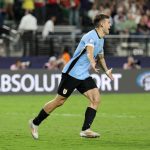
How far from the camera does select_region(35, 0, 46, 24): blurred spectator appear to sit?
3003 cm

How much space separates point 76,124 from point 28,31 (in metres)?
12.1

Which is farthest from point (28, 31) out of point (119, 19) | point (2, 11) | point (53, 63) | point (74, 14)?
point (119, 19)

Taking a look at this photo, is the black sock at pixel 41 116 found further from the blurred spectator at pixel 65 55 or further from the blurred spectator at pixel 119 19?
the blurred spectator at pixel 119 19

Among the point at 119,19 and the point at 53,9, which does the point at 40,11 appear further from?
the point at 119,19

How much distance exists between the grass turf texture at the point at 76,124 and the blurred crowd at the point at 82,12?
4.94 m

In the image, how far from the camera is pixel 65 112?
1967cm

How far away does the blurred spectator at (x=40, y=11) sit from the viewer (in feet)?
98.5

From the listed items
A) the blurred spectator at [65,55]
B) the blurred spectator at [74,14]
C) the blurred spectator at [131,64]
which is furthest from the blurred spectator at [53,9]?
the blurred spectator at [131,64]

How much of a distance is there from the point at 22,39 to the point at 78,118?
1054 centimetres

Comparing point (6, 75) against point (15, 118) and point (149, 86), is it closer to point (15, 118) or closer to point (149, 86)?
point (149, 86)

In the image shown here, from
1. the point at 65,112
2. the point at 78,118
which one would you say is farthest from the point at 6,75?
the point at 78,118

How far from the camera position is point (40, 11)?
99.0 ft

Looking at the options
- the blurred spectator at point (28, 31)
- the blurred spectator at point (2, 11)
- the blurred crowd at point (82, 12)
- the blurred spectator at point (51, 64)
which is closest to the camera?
the blurred spectator at point (51, 64)

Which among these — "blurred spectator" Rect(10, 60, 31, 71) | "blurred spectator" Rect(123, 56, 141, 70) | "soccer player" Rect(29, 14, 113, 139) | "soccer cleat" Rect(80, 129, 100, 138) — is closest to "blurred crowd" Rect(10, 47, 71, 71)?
"blurred spectator" Rect(10, 60, 31, 71)
